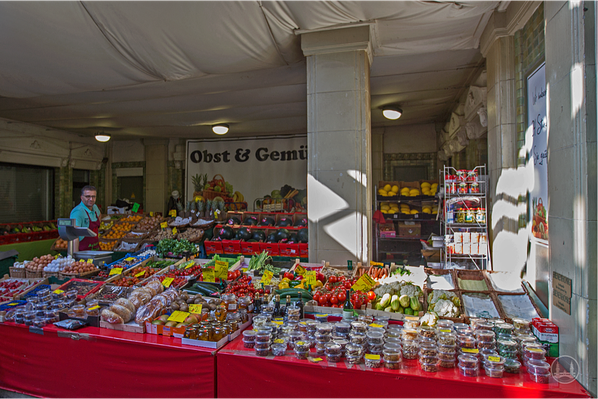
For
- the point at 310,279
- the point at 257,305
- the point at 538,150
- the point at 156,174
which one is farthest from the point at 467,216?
the point at 156,174

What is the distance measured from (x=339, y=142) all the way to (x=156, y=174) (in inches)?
396

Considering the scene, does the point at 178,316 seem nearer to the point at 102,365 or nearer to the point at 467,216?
the point at 102,365

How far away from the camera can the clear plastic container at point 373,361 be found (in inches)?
87.5

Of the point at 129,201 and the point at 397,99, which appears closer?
the point at 397,99

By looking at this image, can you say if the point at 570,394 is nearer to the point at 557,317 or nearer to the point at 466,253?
the point at 557,317

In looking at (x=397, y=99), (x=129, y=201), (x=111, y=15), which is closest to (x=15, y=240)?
(x=129, y=201)

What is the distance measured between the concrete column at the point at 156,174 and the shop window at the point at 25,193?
9.65ft

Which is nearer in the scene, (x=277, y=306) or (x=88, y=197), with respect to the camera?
(x=277, y=306)

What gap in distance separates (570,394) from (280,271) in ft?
10.7

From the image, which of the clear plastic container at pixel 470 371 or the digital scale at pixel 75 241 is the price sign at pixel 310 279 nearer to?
the clear plastic container at pixel 470 371

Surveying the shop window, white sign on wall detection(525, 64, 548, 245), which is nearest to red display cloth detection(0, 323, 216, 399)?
white sign on wall detection(525, 64, 548, 245)

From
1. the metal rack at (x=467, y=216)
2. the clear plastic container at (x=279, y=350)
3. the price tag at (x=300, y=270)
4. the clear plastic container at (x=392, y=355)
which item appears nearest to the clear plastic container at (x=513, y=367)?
the clear plastic container at (x=392, y=355)

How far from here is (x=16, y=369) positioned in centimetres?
298

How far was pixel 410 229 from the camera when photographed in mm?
7715
